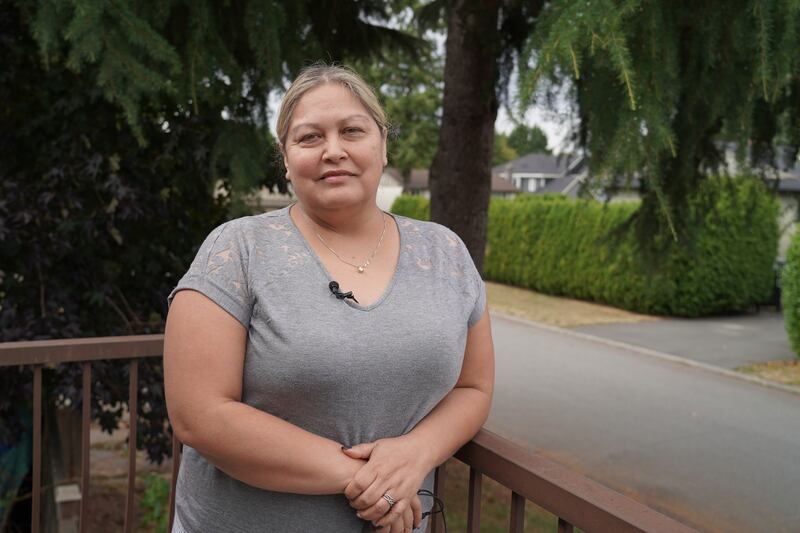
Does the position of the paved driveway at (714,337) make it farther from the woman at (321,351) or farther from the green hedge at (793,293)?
the woman at (321,351)

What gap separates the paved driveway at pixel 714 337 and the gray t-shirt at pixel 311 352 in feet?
27.2

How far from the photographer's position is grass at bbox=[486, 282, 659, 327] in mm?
12094

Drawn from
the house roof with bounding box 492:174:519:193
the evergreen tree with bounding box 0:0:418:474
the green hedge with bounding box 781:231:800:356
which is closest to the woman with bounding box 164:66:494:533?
the evergreen tree with bounding box 0:0:418:474

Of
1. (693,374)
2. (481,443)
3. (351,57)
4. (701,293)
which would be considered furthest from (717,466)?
(701,293)

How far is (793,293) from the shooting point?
344 inches

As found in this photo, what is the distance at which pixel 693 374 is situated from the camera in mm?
8305

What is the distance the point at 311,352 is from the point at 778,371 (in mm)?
8532

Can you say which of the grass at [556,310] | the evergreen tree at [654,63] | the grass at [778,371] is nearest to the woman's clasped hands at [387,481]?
the evergreen tree at [654,63]

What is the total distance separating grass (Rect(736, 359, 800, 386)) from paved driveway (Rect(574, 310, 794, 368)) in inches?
7.8

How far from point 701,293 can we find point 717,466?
24.0 feet

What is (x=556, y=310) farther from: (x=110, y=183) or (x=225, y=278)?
(x=225, y=278)

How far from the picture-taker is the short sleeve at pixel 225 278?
1330 mm

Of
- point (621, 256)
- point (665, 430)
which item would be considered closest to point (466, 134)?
point (665, 430)

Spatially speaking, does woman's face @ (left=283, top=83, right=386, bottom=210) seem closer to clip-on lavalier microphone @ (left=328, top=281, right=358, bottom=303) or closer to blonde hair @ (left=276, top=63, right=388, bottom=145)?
blonde hair @ (left=276, top=63, right=388, bottom=145)
